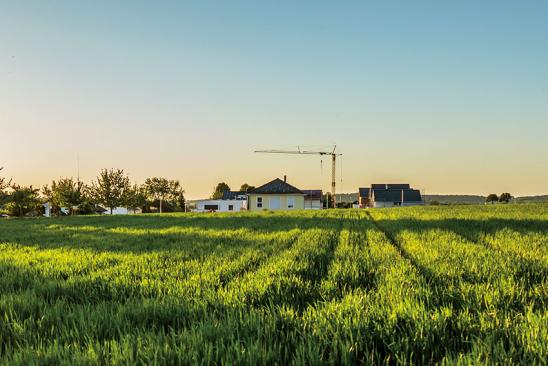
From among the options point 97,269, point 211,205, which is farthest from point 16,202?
point 211,205

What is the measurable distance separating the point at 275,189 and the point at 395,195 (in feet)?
175

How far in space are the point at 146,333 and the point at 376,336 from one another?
6.02 ft

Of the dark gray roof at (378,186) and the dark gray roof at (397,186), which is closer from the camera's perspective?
the dark gray roof at (397,186)

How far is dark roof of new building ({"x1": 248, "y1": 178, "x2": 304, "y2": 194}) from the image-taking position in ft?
230

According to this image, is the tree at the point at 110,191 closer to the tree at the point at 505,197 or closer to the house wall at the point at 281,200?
the house wall at the point at 281,200

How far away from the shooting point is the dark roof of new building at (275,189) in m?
70.1

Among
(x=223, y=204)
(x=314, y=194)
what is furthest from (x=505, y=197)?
(x=223, y=204)

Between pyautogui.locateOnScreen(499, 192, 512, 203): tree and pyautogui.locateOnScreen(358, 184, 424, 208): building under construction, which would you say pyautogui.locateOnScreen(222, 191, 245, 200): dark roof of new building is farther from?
pyautogui.locateOnScreen(499, 192, 512, 203): tree

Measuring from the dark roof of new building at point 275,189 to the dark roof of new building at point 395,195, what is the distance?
155ft

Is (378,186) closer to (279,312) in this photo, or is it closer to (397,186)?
(397,186)

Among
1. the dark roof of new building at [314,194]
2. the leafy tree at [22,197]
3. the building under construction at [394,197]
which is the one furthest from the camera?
the building under construction at [394,197]

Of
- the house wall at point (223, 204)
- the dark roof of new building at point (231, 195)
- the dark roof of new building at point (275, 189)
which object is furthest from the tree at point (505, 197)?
the dark roof of new building at point (231, 195)

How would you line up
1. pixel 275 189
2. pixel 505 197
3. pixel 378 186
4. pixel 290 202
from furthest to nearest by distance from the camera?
pixel 378 186 < pixel 505 197 < pixel 275 189 < pixel 290 202

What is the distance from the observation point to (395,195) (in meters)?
110
